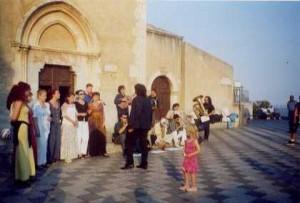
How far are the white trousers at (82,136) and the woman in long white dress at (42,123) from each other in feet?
4.29

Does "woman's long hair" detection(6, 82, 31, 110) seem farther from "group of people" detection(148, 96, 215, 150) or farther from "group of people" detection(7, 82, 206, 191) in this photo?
"group of people" detection(148, 96, 215, 150)

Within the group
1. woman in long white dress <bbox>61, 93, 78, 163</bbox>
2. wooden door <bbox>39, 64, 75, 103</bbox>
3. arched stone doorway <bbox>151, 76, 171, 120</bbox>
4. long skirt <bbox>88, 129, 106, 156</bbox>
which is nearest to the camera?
woman in long white dress <bbox>61, 93, 78, 163</bbox>

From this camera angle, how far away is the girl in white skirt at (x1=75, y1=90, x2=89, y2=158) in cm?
1044

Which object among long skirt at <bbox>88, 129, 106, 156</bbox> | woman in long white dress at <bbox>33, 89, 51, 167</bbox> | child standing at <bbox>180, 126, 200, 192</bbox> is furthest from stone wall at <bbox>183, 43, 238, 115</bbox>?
child standing at <bbox>180, 126, 200, 192</bbox>

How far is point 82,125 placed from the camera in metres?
10.6

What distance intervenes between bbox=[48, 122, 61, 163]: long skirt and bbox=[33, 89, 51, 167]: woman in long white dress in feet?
1.13

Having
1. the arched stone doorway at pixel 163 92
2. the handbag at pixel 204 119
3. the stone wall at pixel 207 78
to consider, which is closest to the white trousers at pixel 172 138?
the handbag at pixel 204 119

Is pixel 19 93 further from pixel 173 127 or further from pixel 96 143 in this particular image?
pixel 173 127

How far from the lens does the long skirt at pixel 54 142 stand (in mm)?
9703

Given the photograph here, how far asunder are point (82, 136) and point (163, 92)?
31.3 ft

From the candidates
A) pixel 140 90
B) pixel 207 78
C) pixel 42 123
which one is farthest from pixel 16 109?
pixel 207 78

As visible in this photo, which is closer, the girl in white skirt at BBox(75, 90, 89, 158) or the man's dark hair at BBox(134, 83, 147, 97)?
the man's dark hair at BBox(134, 83, 147, 97)

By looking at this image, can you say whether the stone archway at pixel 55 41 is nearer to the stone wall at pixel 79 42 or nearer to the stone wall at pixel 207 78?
the stone wall at pixel 79 42

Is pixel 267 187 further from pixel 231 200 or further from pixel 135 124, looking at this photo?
pixel 135 124
